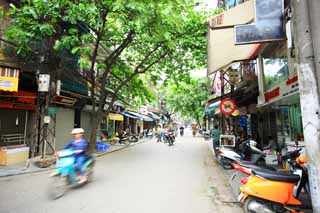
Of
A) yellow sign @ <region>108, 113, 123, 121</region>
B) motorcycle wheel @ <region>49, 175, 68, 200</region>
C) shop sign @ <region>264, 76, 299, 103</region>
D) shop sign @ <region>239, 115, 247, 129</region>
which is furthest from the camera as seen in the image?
yellow sign @ <region>108, 113, 123, 121</region>

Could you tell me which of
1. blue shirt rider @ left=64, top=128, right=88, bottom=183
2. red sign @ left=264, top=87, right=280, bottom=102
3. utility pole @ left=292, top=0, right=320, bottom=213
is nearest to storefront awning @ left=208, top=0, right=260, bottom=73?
red sign @ left=264, top=87, right=280, bottom=102

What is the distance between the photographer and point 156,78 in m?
13.6

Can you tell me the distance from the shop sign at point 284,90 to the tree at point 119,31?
382cm

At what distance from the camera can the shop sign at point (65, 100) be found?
39.3 ft

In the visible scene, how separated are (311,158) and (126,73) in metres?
11.5

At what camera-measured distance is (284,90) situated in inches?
231

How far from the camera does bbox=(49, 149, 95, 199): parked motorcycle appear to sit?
5.00 metres

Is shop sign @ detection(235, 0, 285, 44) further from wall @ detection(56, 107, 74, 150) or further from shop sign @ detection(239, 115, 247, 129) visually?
wall @ detection(56, 107, 74, 150)

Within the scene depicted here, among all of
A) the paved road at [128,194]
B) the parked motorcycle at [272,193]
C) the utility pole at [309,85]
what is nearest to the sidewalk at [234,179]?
the paved road at [128,194]

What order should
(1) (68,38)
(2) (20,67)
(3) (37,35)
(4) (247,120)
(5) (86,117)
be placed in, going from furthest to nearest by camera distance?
1. (5) (86,117)
2. (4) (247,120)
3. (2) (20,67)
4. (3) (37,35)
5. (1) (68,38)

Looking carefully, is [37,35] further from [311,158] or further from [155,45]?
[311,158]

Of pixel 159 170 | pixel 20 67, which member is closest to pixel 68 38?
pixel 20 67

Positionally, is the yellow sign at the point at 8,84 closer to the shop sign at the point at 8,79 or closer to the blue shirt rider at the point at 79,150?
the shop sign at the point at 8,79

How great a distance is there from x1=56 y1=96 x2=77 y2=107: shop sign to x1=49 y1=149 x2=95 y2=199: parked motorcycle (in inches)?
285
